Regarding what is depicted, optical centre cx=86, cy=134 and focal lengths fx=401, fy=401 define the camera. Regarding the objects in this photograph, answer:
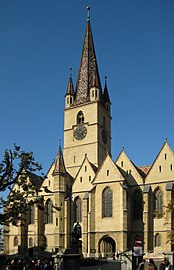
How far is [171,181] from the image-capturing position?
155 feet

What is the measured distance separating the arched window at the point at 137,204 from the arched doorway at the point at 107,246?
435 cm

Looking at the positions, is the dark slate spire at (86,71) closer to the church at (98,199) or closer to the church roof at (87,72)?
the church roof at (87,72)

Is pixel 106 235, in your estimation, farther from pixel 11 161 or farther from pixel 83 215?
pixel 11 161

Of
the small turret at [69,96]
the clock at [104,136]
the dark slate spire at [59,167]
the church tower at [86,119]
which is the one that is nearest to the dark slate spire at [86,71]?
the church tower at [86,119]

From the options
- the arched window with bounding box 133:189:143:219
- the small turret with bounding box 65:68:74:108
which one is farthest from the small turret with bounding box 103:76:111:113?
the arched window with bounding box 133:189:143:219

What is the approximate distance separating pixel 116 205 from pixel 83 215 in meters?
4.50

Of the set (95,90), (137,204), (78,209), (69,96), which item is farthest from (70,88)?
(137,204)

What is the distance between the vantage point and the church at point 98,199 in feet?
154

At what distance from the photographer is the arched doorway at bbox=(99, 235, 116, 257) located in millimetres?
48900

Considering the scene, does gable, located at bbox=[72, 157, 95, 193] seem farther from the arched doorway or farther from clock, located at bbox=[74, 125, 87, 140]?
clock, located at bbox=[74, 125, 87, 140]

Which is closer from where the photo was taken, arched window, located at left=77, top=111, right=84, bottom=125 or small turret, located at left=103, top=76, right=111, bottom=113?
arched window, located at left=77, top=111, right=84, bottom=125

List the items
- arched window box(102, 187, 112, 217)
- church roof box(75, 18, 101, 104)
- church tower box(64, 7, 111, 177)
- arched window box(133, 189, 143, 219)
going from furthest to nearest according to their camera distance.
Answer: church roof box(75, 18, 101, 104) → church tower box(64, 7, 111, 177) → arched window box(102, 187, 112, 217) → arched window box(133, 189, 143, 219)

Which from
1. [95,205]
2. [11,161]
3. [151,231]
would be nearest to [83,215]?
[95,205]

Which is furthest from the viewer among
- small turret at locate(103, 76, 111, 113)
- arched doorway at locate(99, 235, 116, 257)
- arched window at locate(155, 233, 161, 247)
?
small turret at locate(103, 76, 111, 113)
